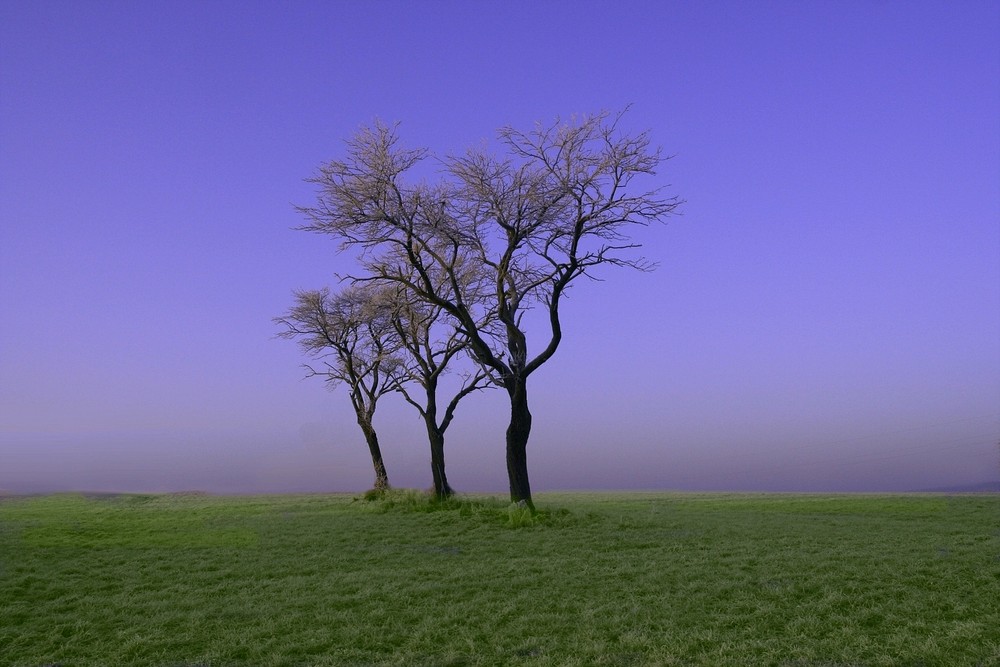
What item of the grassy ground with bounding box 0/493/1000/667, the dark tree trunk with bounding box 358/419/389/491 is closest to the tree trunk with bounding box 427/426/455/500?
the dark tree trunk with bounding box 358/419/389/491

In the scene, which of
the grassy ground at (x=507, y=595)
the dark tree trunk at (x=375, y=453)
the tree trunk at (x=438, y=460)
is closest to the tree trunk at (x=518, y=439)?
the grassy ground at (x=507, y=595)

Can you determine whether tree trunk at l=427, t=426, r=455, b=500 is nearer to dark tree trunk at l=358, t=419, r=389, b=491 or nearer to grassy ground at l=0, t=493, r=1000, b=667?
dark tree trunk at l=358, t=419, r=389, b=491

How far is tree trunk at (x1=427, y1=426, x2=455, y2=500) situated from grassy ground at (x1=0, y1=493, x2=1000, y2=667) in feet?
27.0

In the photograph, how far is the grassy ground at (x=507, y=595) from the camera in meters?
6.86

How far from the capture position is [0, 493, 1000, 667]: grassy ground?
6863 mm

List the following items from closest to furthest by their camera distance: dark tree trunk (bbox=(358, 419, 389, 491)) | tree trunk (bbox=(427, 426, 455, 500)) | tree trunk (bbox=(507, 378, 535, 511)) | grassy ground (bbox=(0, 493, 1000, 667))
Result: 1. grassy ground (bbox=(0, 493, 1000, 667))
2. tree trunk (bbox=(507, 378, 535, 511))
3. tree trunk (bbox=(427, 426, 455, 500))
4. dark tree trunk (bbox=(358, 419, 389, 491))

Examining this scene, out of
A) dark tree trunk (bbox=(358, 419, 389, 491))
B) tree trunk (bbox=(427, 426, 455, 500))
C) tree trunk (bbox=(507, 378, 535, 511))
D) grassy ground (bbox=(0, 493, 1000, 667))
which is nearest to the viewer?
grassy ground (bbox=(0, 493, 1000, 667))

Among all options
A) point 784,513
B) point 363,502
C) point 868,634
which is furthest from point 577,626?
point 363,502

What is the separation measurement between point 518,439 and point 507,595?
36.9 feet

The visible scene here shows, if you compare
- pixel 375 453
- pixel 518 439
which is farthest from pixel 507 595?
pixel 375 453

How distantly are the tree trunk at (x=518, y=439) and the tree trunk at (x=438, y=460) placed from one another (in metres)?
5.49

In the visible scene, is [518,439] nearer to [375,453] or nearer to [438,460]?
[438,460]

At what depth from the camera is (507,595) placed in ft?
30.3

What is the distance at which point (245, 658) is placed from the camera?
6777 mm
